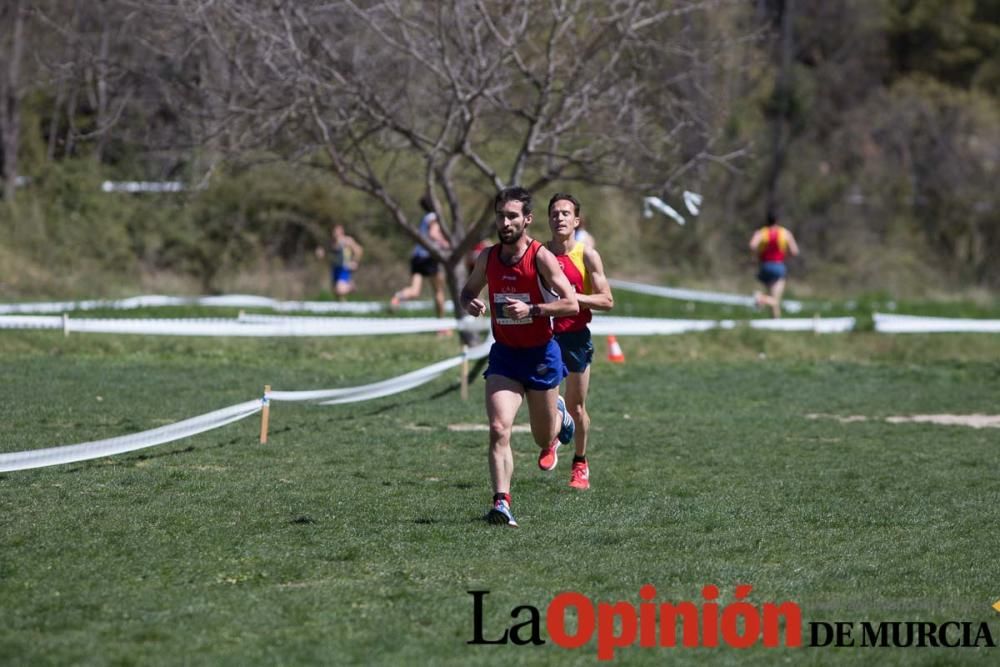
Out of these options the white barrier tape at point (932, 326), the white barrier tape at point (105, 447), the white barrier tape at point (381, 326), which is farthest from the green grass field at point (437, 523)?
the white barrier tape at point (932, 326)

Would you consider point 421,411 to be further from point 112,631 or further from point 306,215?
point 306,215

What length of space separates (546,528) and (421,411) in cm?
606

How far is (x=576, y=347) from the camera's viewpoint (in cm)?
1002

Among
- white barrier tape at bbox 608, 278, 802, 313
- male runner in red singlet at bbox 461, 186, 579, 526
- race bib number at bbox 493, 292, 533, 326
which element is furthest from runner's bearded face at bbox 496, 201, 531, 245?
white barrier tape at bbox 608, 278, 802, 313

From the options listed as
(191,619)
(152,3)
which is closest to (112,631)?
(191,619)

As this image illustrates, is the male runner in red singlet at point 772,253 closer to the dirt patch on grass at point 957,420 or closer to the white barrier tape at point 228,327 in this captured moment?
the white barrier tape at point 228,327

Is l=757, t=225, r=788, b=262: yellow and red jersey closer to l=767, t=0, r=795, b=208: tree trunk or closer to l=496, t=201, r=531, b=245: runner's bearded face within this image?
l=496, t=201, r=531, b=245: runner's bearded face

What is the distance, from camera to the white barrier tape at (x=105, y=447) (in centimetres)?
941

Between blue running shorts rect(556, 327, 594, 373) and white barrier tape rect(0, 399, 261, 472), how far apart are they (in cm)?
280

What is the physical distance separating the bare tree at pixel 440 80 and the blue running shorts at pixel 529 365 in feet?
26.6

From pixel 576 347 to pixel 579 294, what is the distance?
19.6 inches

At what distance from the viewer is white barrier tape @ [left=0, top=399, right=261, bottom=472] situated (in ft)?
30.9

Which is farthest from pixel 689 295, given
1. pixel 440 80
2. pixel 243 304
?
pixel 440 80

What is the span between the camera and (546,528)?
845 centimetres
